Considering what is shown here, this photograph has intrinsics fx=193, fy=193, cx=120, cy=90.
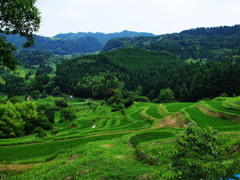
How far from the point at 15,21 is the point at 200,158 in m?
18.5

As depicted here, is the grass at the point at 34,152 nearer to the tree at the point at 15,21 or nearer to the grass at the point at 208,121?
the tree at the point at 15,21

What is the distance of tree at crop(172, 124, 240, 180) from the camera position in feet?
31.6

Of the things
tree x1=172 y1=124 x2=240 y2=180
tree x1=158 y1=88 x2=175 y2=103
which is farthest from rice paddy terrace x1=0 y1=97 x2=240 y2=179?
tree x1=158 y1=88 x2=175 y2=103

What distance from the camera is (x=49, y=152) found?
28016mm

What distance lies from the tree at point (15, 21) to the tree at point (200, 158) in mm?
16575

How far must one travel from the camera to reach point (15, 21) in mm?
17453

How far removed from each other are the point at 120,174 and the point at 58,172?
6.20 metres

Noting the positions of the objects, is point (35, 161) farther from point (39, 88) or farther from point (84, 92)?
point (39, 88)

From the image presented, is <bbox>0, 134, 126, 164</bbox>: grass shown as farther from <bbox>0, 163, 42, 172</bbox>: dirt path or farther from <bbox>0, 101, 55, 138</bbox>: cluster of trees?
<bbox>0, 101, 55, 138</bbox>: cluster of trees

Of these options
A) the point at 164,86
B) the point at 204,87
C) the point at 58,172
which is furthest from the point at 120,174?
the point at 164,86

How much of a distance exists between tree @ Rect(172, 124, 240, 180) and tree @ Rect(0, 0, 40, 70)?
16.6 meters

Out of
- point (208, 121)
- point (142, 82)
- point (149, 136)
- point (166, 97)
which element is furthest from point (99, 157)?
point (142, 82)

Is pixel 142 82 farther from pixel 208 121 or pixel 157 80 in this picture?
pixel 208 121

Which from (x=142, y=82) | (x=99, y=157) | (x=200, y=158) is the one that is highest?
(x=200, y=158)
